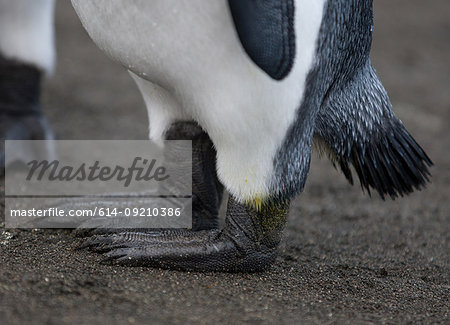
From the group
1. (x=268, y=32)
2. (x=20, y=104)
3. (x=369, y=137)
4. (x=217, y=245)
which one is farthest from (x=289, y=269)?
(x=20, y=104)

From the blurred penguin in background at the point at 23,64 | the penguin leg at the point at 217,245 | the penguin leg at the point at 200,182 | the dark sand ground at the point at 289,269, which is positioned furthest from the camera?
the blurred penguin in background at the point at 23,64

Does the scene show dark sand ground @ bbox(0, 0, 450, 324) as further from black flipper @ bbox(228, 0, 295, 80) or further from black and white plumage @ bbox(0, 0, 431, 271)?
black flipper @ bbox(228, 0, 295, 80)

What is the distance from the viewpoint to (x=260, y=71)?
4.45 feet

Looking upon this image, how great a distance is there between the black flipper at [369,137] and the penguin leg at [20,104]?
1148mm

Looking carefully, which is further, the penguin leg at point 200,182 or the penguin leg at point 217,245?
the penguin leg at point 200,182

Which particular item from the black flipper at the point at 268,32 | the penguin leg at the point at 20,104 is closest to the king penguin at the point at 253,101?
the black flipper at the point at 268,32

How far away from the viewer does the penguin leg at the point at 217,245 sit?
59.6 inches

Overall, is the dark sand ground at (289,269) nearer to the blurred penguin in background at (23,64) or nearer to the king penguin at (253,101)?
the king penguin at (253,101)

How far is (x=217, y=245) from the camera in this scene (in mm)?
1553

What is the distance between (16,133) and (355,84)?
124cm

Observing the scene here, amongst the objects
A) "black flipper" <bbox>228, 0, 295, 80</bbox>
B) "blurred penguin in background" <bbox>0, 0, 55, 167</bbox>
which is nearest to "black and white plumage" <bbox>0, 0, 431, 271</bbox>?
"black flipper" <bbox>228, 0, 295, 80</bbox>

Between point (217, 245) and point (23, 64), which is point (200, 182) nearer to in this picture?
point (217, 245)

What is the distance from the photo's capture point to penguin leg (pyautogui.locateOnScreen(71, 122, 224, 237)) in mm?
1702

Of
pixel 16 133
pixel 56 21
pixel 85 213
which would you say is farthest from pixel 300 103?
pixel 56 21
